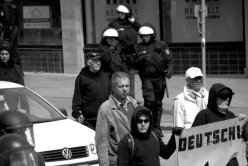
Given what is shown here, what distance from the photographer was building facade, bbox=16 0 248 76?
19438mm

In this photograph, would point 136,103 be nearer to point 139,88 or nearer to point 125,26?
point 125,26

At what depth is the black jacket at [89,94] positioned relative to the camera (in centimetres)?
998

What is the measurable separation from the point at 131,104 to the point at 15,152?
10.8 feet

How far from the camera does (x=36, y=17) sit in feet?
75.0

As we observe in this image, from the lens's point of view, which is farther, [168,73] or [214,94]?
[168,73]

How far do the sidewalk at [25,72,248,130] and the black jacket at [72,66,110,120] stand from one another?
383cm

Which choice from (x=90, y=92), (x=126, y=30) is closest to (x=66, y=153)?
(x=90, y=92)

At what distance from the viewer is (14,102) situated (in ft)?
33.0

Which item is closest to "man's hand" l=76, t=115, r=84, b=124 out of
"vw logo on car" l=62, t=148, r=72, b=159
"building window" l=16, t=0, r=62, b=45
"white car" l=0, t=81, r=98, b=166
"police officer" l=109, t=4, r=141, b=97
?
"white car" l=0, t=81, r=98, b=166

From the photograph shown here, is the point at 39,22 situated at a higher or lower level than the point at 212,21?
higher

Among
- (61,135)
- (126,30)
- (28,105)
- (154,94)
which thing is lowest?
(61,135)

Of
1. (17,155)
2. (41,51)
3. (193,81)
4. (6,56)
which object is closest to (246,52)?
(41,51)

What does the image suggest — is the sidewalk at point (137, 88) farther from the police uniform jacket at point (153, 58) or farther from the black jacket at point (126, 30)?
the black jacket at point (126, 30)

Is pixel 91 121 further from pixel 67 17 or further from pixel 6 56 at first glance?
pixel 67 17
